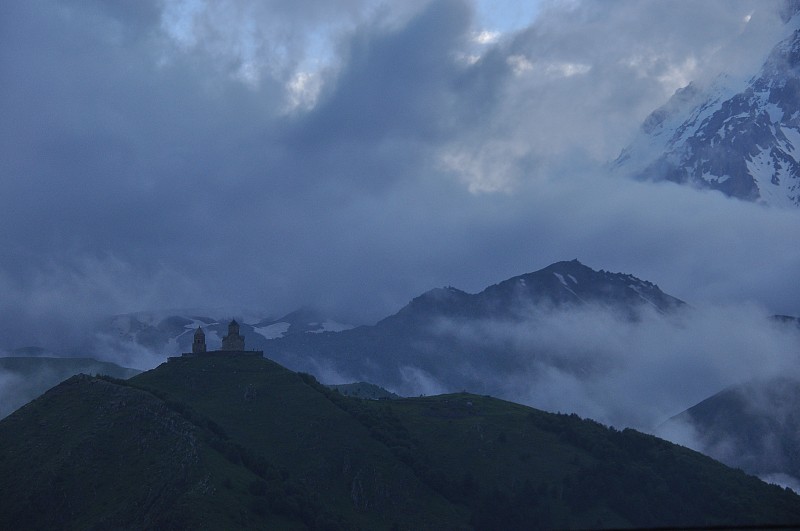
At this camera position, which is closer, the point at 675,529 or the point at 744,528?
the point at 744,528

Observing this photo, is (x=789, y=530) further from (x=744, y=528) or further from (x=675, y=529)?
(x=675, y=529)

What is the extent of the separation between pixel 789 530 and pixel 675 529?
3392mm

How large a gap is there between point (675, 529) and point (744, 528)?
7.28 ft

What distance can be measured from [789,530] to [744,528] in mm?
1186

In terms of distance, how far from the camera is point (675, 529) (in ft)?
86.2

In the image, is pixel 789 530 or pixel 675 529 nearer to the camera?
pixel 789 530

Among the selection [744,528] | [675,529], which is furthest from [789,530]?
[675,529]

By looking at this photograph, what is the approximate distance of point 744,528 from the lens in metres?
24.6

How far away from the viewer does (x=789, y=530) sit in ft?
78.0
